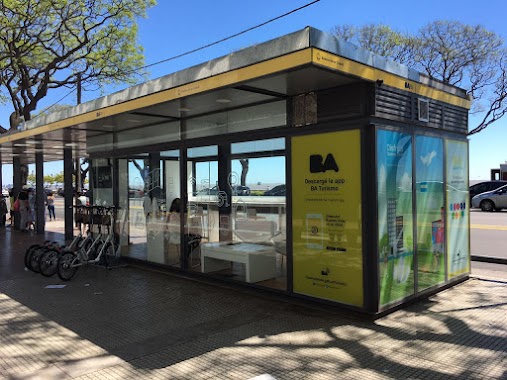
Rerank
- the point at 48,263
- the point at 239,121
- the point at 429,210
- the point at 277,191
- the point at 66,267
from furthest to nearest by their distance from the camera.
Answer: the point at 48,263 → the point at 66,267 → the point at 239,121 → the point at 277,191 → the point at 429,210

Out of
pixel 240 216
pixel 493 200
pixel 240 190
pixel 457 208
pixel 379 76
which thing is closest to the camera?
pixel 379 76

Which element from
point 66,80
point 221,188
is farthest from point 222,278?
point 66,80

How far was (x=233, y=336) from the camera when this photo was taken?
15.9 ft

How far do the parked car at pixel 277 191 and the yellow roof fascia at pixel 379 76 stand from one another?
1977 millimetres

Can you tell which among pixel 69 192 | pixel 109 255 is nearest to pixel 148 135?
pixel 109 255

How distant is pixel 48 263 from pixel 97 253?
0.96 meters

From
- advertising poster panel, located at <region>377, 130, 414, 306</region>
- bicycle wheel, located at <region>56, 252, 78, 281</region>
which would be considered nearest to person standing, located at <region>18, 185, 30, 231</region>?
bicycle wheel, located at <region>56, 252, 78, 281</region>

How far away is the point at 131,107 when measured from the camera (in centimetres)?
659

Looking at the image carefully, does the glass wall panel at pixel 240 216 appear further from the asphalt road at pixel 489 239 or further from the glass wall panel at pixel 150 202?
the asphalt road at pixel 489 239

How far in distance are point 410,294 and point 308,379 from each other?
2.62 meters

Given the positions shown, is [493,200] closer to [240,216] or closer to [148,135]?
[240,216]

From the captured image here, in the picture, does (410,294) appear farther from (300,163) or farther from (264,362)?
(264,362)

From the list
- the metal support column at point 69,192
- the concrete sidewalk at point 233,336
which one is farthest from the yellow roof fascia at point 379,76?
the metal support column at point 69,192

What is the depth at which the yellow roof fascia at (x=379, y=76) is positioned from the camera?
14.2 ft
